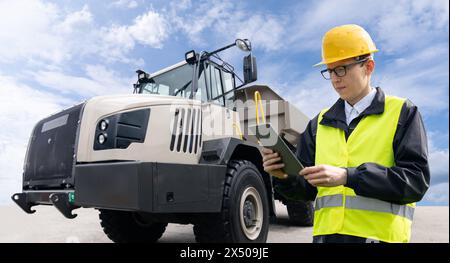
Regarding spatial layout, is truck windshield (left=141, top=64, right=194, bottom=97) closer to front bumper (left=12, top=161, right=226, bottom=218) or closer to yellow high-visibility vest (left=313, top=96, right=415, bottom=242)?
front bumper (left=12, top=161, right=226, bottom=218)

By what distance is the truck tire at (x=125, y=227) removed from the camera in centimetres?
479

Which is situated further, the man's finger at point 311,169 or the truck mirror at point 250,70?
the truck mirror at point 250,70

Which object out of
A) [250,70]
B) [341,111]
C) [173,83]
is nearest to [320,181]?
[341,111]

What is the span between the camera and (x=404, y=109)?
160 cm

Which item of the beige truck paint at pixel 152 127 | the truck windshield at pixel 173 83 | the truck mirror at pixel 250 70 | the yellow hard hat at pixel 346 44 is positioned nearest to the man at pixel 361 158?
the yellow hard hat at pixel 346 44

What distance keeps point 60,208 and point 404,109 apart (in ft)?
9.72

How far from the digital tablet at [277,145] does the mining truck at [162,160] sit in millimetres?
714

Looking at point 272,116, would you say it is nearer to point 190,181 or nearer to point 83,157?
point 190,181

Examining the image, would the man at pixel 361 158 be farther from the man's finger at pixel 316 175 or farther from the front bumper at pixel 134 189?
the front bumper at pixel 134 189

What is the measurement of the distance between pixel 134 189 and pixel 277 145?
1.56 metres

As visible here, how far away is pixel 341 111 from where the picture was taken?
1792 millimetres

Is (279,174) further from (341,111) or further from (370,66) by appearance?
(370,66)
